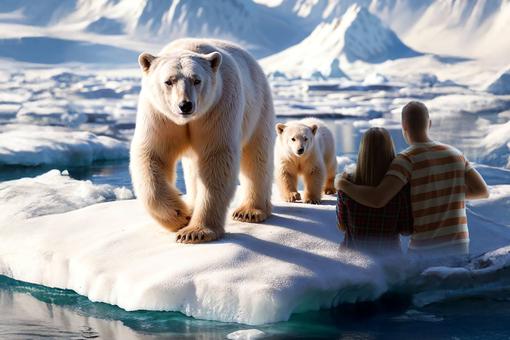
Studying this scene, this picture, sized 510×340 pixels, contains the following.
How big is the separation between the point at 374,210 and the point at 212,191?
0.90 m

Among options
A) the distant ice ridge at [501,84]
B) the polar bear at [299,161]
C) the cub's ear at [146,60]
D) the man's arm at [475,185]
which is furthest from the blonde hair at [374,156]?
the distant ice ridge at [501,84]

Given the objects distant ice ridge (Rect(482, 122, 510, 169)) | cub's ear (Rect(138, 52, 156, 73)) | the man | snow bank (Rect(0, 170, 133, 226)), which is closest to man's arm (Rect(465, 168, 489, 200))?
the man

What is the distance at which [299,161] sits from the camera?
16.6ft

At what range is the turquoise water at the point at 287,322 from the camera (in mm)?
3078

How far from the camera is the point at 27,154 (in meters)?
10.8

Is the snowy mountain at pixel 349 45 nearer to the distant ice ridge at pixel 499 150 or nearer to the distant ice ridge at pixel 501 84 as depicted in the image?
the distant ice ridge at pixel 501 84

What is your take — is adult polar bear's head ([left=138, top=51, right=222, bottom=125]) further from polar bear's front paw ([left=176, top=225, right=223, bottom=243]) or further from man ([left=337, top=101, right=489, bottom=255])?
man ([left=337, top=101, right=489, bottom=255])

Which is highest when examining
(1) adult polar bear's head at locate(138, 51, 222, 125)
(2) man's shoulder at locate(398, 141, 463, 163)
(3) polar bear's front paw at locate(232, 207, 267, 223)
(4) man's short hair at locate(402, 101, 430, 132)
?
(1) adult polar bear's head at locate(138, 51, 222, 125)

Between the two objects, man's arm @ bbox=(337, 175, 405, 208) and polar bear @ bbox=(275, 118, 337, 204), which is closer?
man's arm @ bbox=(337, 175, 405, 208)

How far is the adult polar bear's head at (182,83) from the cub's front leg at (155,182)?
0.95 feet

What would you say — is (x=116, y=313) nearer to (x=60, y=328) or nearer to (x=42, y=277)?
(x=60, y=328)

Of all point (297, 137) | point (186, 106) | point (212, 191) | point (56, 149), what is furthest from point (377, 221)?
point (56, 149)

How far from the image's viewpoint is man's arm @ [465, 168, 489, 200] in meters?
3.16

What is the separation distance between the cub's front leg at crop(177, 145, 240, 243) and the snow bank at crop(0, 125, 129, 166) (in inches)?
298
